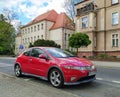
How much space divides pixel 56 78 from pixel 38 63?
4.22 feet

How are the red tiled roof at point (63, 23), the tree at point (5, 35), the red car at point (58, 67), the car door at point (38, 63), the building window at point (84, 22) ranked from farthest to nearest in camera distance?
1. the tree at point (5, 35)
2. the red tiled roof at point (63, 23)
3. the building window at point (84, 22)
4. the car door at point (38, 63)
5. the red car at point (58, 67)

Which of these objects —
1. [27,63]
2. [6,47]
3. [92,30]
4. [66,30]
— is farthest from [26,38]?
[27,63]

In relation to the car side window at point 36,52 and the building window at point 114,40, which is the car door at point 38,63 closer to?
the car side window at point 36,52

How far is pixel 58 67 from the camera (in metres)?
8.20

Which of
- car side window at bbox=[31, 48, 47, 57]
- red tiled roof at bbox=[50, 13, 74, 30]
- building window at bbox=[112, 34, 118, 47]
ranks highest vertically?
red tiled roof at bbox=[50, 13, 74, 30]

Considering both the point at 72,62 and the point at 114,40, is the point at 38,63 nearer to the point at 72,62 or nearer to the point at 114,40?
the point at 72,62

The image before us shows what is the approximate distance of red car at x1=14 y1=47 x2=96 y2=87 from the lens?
26.1 feet

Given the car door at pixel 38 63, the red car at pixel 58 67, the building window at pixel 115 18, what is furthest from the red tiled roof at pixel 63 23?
the red car at pixel 58 67

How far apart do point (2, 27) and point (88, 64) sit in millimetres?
64957

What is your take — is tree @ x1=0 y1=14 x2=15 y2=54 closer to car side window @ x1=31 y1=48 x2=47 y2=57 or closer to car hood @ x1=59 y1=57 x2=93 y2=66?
car side window @ x1=31 y1=48 x2=47 y2=57

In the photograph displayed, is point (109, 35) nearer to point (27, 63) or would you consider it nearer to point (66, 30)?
point (66, 30)

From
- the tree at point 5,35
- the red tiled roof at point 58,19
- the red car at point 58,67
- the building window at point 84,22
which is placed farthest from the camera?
the tree at point 5,35

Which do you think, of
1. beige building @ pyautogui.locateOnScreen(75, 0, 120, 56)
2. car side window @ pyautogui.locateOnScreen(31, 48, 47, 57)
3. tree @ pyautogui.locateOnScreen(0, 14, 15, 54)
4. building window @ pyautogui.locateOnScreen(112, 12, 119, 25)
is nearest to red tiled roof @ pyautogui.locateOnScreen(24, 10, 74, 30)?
tree @ pyautogui.locateOnScreen(0, 14, 15, 54)

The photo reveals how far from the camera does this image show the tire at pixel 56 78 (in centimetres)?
813
